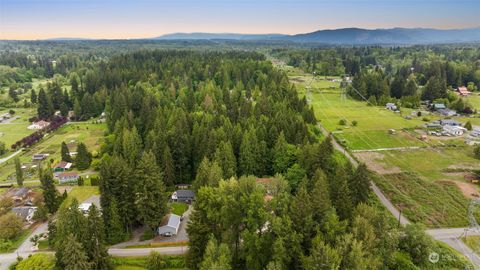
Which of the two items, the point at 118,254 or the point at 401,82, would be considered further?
the point at 401,82

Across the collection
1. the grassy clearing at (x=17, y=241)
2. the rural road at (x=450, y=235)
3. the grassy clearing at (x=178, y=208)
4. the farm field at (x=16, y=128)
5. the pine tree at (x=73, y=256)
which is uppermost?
the pine tree at (x=73, y=256)

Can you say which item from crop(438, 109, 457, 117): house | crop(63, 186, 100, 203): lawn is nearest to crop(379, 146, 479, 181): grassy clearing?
crop(438, 109, 457, 117): house

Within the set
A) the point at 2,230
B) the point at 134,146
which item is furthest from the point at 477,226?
the point at 2,230

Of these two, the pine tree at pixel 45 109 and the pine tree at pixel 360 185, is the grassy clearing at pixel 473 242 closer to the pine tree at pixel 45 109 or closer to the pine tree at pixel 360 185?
the pine tree at pixel 360 185

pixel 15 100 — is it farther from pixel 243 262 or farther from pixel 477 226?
pixel 477 226

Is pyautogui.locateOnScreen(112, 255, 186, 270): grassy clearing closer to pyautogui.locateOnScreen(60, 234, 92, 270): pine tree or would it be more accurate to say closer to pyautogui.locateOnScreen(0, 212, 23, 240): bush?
pyautogui.locateOnScreen(60, 234, 92, 270): pine tree

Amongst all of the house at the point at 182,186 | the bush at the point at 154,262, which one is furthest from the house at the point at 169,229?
the house at the point at 182,186
